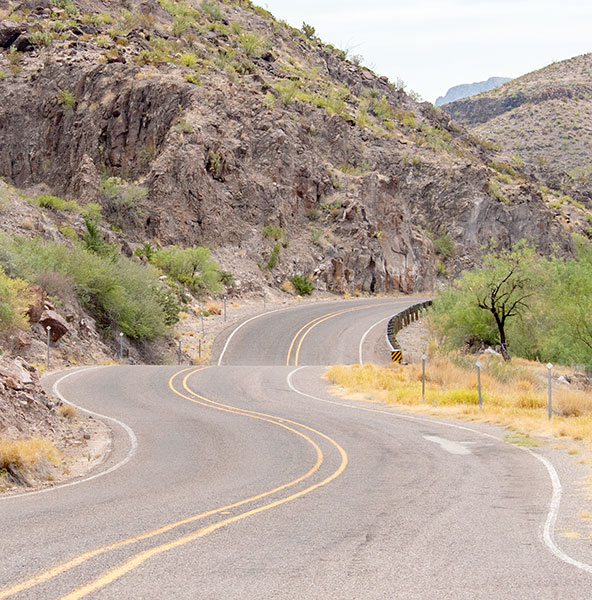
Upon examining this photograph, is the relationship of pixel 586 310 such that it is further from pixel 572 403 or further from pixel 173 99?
pixel 173 99

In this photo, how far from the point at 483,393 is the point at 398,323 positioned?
23804mm

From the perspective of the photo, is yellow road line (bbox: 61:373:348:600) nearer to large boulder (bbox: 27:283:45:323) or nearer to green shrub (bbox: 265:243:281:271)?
large boulder (bbox: 27:283:45:323)

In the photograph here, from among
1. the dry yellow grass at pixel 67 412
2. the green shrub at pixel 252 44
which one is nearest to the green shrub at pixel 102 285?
the dry yellow grass at pixel 67 412

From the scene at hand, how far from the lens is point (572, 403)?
1870cm

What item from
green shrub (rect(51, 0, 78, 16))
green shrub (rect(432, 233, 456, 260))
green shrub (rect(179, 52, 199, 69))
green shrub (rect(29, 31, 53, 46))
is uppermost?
green shrub (rect(51, 0, 78, 16))

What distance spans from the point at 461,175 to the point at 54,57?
4341 centimetres

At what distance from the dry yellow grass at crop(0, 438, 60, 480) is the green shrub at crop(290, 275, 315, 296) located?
45.1 meters

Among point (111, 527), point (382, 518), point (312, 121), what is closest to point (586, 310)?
point (382, 518)

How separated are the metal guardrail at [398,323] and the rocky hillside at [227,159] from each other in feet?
36.1

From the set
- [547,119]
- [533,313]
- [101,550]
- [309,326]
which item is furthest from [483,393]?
[547,119]

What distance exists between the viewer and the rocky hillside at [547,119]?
115 metres

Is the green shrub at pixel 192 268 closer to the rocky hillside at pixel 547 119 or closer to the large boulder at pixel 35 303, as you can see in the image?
the large boulder at pixel 35 303

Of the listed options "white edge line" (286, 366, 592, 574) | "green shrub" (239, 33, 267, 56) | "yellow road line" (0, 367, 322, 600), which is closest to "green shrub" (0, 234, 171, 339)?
"white edge line" (286, 366, 592, 574)

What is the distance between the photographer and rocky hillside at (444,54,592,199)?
115250 mm
